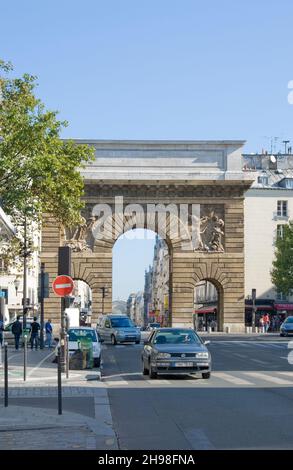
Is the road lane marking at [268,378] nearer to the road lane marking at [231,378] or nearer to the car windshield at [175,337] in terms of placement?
the road lane marking at [231,378]

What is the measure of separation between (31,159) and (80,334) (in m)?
7.30

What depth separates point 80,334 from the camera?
1254 inches

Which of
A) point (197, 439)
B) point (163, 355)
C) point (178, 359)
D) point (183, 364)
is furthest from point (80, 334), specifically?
point (197, 439)

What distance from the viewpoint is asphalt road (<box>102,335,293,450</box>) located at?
12195mm

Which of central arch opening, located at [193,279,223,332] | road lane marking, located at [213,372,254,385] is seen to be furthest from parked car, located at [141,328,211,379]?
central arch opening, located at [193,279,223,332]

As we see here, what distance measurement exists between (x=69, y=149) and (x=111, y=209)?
3220 centimetres

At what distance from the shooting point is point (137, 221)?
70062 millimetres

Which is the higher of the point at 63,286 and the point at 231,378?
the point at 63,286

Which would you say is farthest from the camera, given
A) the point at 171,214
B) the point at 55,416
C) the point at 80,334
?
the point at 171,214

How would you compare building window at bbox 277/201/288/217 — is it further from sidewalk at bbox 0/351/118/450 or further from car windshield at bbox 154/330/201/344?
sidewalk at bbox 0/351/118/450

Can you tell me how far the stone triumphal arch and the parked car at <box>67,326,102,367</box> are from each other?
37306 mm

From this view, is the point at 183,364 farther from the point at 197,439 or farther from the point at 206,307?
the point at 206,307

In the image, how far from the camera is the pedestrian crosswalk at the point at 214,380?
→ 22281 millimetres

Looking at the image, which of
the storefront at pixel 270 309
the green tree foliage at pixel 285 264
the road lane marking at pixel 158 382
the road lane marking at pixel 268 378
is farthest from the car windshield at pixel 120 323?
the storefront at pixel 270 309
